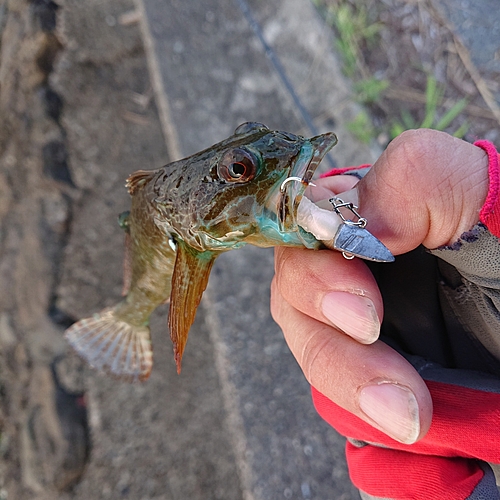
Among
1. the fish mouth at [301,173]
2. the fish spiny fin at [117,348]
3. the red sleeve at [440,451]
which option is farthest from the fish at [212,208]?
the red sleeve at [440,451]

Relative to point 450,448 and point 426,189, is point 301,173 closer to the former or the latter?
point 426,189

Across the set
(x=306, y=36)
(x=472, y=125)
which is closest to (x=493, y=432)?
(x=472, y=125)

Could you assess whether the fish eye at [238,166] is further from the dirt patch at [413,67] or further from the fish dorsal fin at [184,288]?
the dirt patch at [413,67]

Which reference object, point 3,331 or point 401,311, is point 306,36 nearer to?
point 401,311

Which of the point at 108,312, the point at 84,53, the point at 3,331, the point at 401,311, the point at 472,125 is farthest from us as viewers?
the point at 84,53

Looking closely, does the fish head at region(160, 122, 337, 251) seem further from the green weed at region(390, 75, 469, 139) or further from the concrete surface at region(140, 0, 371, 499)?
the green weed at region(390, 75, 469, 139)
